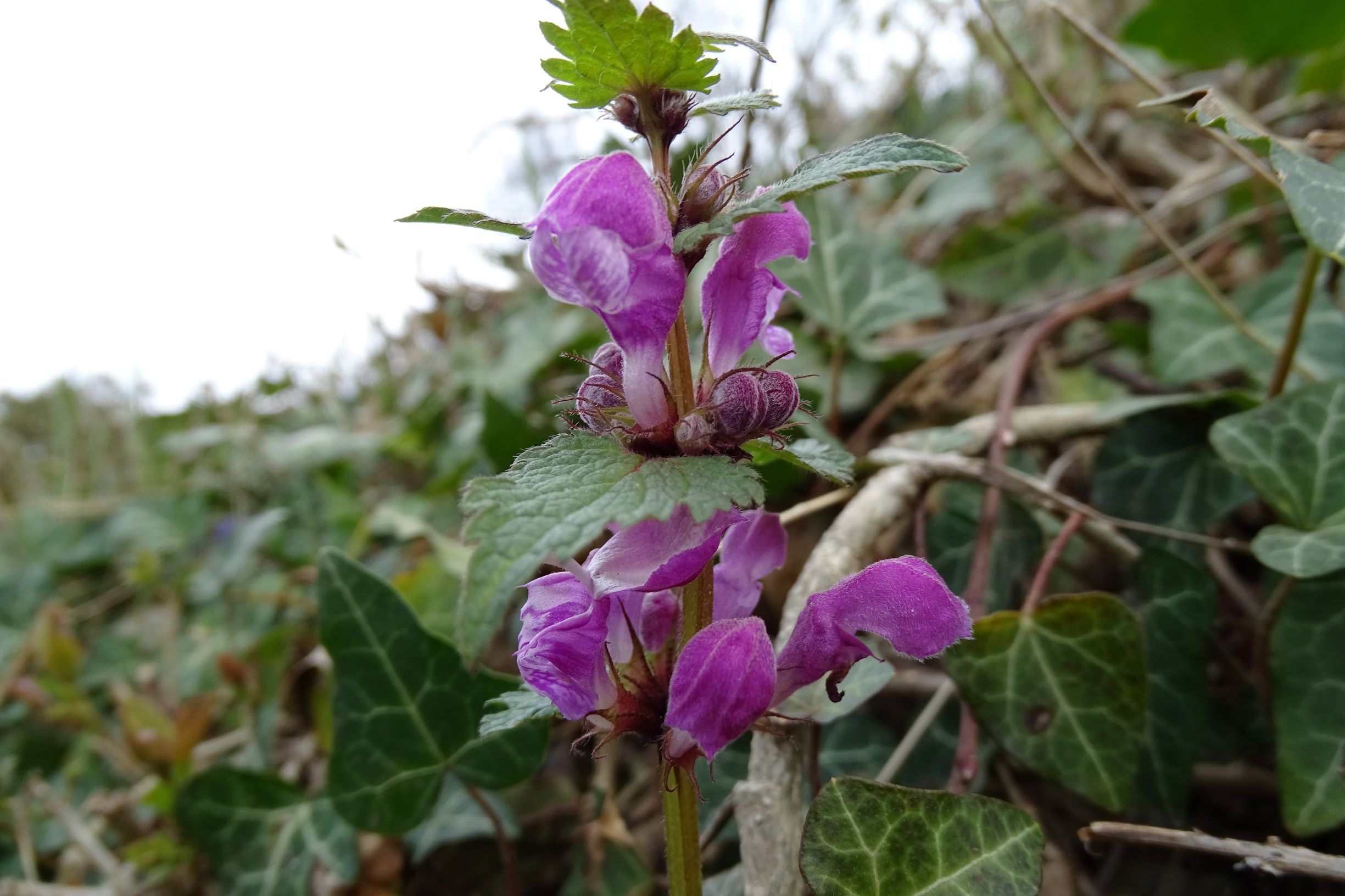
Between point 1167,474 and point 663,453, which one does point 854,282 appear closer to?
point 1167,474

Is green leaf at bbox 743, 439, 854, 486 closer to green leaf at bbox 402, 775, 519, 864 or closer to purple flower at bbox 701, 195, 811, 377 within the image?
purple flower at bbox 701, 195, 811, 377

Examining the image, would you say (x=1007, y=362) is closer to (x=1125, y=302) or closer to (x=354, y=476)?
(x=1125, y=302)

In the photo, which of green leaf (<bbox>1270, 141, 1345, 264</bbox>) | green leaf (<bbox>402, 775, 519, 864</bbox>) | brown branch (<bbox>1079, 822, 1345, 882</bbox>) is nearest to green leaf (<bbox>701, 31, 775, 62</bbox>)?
green leaf (<bbox>1270, 141, 1345, 264</bbox>)

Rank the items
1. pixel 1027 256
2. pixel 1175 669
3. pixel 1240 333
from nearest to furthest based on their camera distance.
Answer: pixel 1175 669 → pixel 1240 333 → pixel 1027 256

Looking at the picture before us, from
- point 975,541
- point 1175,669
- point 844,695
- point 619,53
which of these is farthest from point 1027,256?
point 619,53

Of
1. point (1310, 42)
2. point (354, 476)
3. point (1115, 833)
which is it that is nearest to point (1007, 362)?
point (1310, 42)

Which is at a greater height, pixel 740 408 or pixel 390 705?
pixel 740 408

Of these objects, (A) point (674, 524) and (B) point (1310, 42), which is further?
(B) point (1310, 42)
